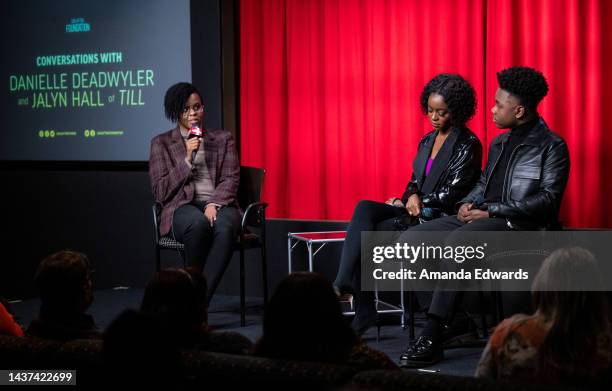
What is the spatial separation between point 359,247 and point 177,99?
1.52 m

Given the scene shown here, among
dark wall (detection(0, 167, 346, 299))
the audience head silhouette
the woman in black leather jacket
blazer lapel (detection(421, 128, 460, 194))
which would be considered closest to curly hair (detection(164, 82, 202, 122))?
dark wall (detection(0, 167, 346, 299))

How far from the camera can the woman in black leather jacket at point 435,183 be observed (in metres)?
4.14

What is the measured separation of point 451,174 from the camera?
13.9 ft

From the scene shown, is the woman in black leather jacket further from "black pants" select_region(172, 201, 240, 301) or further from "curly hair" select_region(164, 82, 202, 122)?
"curly hair" select_region(164, 82, 202, 122)

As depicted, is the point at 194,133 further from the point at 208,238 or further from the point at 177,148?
the point at 208,238

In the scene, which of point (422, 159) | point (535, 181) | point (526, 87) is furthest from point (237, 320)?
point (526, 87)

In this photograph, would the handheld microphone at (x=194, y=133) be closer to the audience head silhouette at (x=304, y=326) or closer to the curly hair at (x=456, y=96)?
the curly hair at (x=456, y=96)

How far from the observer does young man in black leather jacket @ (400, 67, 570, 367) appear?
3.82 meters

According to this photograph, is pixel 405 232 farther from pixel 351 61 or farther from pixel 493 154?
pixel 351 61

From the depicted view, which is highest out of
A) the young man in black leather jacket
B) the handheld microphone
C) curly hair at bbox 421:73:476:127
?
curly hair at bbox 421:73:476:127

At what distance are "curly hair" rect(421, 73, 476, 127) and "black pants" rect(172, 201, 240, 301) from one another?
4.28ft

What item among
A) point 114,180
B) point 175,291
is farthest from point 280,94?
point 175,291

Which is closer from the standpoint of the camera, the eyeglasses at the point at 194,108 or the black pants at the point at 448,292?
the black pants at the point at 448,292

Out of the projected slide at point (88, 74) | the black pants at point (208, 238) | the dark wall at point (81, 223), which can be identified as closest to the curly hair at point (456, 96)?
the black pants at point (208, 238)
